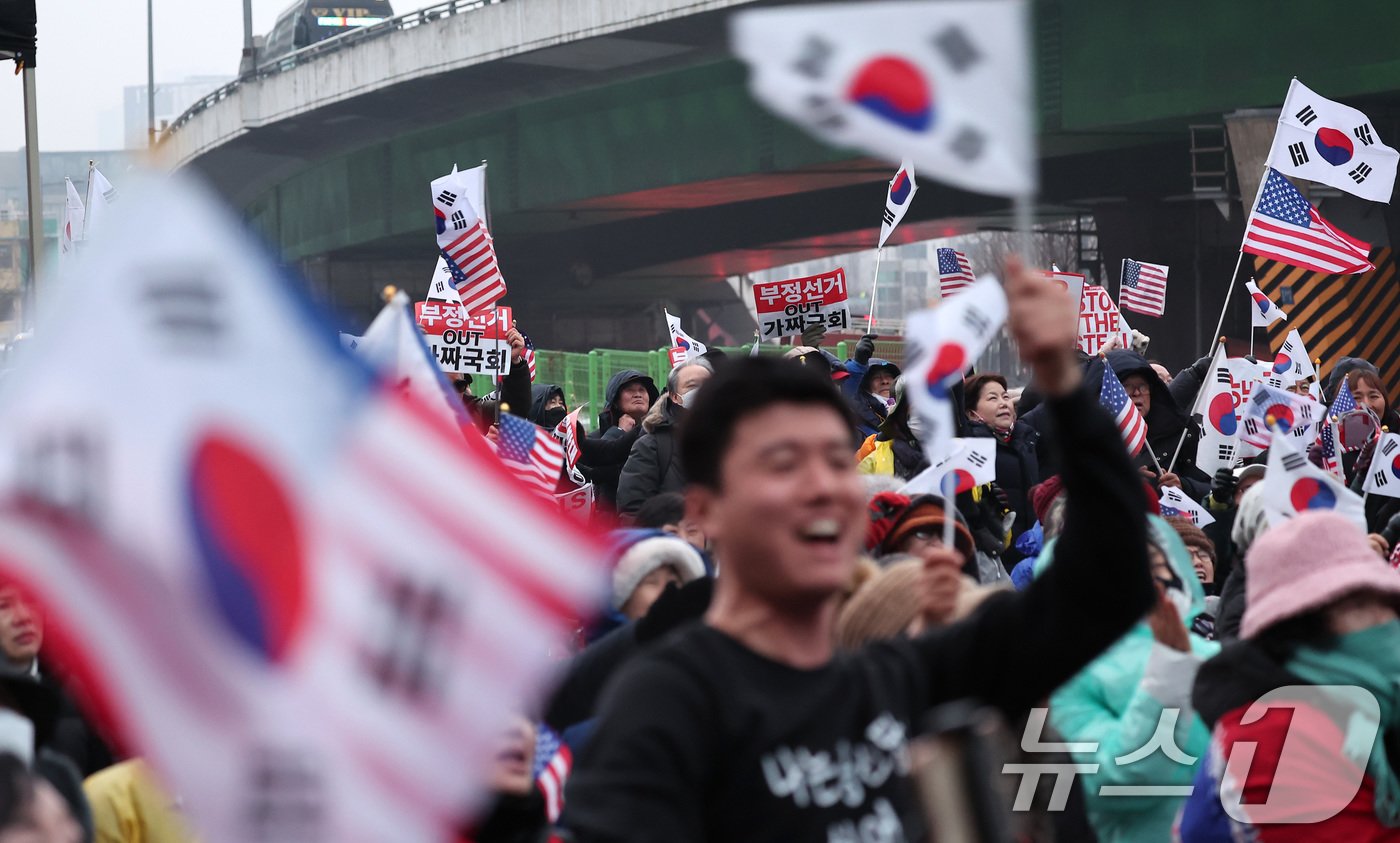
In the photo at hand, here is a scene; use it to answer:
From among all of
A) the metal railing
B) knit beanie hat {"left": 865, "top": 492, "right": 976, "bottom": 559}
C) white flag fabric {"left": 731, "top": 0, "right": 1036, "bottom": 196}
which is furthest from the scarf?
the metal railing

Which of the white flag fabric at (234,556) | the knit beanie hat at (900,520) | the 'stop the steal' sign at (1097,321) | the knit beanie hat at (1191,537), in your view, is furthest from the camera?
the 'stop the steal' sign at (1097,321)

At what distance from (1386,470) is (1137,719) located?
6.24 m

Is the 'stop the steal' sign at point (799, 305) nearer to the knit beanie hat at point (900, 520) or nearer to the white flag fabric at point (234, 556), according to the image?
the knit beanie hat at point (900, 520)

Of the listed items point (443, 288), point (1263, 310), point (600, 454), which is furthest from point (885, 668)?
point (443, 288)

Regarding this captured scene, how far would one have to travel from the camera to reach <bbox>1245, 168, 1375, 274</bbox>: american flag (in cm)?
1264

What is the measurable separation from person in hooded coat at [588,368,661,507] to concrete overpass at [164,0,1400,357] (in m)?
10.5

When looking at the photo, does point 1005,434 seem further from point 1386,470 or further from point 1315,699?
point 1315,699

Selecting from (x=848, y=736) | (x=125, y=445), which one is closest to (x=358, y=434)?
(x=125, y=445)

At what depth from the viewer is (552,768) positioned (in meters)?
4.62

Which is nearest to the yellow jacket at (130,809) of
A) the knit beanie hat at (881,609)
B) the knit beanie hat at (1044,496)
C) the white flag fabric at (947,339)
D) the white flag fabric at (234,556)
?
the knit beanie hat at (881,609)

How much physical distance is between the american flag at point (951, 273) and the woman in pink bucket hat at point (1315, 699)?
38.5 ft

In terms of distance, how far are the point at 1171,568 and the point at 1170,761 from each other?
2.37 feet

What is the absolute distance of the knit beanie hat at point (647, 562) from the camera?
555 cm

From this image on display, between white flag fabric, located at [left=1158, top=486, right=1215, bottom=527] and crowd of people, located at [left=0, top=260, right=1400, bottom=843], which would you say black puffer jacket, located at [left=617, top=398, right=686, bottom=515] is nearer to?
white flag fabric, located at [left=1158, top=486, right=1215, bottom=527]
